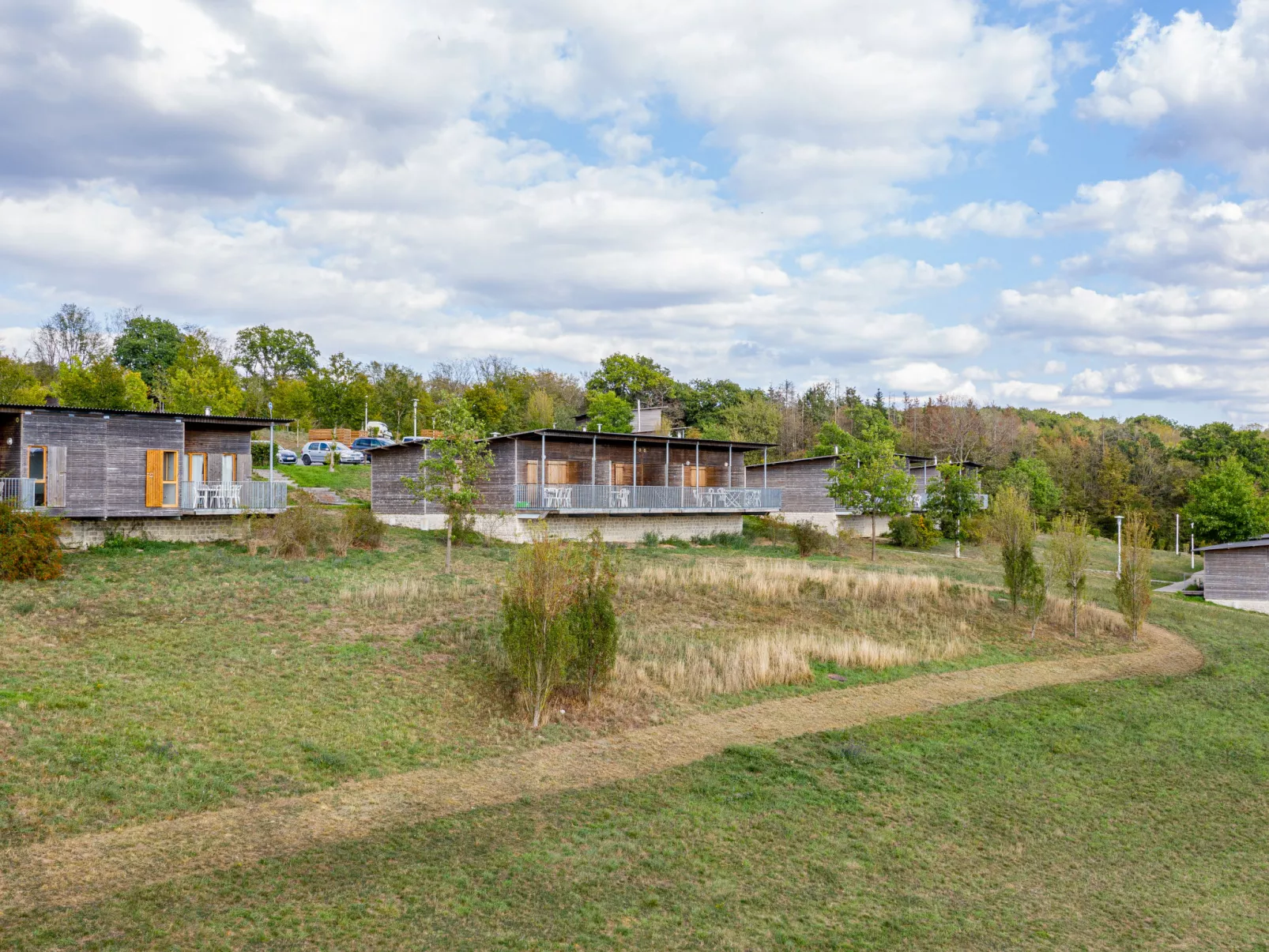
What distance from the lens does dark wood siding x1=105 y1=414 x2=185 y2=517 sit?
24.4 metres

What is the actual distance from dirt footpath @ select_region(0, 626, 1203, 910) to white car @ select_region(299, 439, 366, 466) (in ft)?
148

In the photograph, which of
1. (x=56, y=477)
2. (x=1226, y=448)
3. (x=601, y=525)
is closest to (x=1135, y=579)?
(x=601, y=525)

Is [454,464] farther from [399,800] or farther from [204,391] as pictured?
[204,391]

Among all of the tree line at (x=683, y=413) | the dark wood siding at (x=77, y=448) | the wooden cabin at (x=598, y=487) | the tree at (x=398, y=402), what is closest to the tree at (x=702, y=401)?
the tree line at (x=683, y=413)

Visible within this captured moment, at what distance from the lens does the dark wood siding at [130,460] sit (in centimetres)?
2441

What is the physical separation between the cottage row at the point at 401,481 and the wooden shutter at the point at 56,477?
0.03 meters

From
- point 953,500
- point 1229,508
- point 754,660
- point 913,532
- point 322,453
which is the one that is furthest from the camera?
point 322,453

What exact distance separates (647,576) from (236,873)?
673 inches

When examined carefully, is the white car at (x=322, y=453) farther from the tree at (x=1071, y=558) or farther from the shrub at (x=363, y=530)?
the tree at (x=1071, y=558)

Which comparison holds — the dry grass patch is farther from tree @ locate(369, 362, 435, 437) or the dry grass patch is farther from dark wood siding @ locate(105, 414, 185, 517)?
tree @ locate(369, 362, 435, 437)

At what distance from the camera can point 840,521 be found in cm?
5116

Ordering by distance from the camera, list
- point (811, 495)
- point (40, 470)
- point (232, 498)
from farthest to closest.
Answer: point (811, 495)
point (232, 498)
point (40, 470)

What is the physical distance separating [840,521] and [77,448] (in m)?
39.9

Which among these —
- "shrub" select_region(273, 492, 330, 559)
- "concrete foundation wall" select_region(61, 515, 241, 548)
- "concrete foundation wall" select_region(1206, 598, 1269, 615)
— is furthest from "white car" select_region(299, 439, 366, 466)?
"concrete foundation wall" select_region(1206, 598, 1269, 615)
